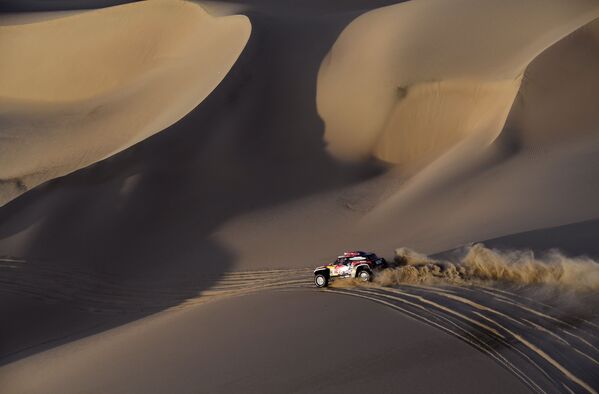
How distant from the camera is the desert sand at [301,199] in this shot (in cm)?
702

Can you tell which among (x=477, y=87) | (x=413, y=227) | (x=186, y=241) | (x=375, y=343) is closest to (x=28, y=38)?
(x=186, y=241)

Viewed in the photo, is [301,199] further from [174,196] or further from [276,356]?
[276,356]

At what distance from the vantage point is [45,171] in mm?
17562

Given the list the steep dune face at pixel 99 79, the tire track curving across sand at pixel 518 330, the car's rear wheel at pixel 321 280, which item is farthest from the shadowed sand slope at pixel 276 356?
the steep dune face at pixel 99 79

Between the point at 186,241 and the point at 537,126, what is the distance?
7672 millimetres

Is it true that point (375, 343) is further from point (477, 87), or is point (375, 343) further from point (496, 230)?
point (477, 87)

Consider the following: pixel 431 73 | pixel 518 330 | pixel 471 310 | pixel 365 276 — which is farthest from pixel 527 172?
pixel 431 73

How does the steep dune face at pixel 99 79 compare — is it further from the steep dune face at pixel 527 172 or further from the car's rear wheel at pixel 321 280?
the car's rear wheel at pixel 321 280

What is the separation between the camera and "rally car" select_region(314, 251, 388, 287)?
977 cm

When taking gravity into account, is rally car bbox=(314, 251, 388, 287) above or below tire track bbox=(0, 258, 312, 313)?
below

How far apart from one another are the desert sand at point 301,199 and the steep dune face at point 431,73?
0.24 ft

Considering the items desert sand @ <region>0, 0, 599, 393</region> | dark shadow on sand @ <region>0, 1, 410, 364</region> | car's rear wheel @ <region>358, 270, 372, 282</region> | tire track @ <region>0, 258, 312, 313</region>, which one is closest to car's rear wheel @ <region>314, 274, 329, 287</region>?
desert sand @ <region>0, 0, 599, 393</region>

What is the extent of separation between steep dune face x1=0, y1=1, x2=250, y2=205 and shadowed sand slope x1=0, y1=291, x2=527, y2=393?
834 cm

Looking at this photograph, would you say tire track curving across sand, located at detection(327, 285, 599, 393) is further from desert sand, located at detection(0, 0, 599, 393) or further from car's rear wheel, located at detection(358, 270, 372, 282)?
car's rear wheel, located at detection(358, 270, 372, 282)
